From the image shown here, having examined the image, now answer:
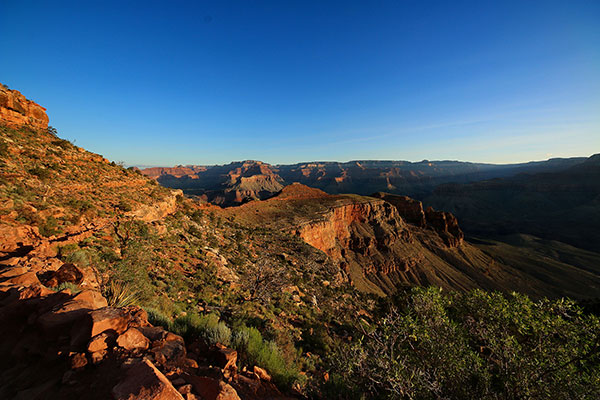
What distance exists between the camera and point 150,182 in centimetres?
2441

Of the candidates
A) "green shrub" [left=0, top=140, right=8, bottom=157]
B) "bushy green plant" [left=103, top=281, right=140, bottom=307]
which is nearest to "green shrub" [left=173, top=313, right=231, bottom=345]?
"bushy green plant" [left=103, top=281, right=140, bottom=307]

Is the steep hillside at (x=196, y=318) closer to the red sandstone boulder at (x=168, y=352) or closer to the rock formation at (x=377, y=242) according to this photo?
the red sandstone boulder at (x=168, y=352)

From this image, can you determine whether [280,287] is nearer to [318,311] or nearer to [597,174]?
[318,311]

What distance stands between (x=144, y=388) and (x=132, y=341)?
140 centimetres

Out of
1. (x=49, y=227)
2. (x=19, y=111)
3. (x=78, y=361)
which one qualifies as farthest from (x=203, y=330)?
(x=19, y=111)

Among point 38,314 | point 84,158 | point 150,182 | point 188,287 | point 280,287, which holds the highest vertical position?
point 84,158

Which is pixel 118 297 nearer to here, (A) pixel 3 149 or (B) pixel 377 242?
(A) pixel 3 149

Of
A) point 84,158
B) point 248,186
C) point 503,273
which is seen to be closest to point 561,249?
point 503,273

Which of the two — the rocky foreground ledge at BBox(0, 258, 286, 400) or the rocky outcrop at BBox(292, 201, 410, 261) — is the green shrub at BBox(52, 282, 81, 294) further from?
the rocky outcrop at BBox(292, 201, 410, 261)

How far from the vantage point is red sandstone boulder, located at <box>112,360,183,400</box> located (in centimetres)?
269

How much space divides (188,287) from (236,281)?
347cm

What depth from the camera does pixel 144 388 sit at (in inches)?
108

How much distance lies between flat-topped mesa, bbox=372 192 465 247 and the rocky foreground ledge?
238 feet

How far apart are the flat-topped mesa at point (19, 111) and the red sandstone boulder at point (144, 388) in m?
27.7
